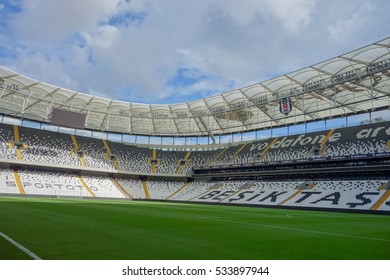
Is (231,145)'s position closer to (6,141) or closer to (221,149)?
(221,149)

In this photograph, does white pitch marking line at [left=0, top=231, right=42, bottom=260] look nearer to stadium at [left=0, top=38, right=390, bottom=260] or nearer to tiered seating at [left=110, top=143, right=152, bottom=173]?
stadium at [left=0, top=38, right=390, bottom=260]

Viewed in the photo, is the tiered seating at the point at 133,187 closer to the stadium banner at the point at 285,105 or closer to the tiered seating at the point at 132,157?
the tiered seating at the point at 132,157

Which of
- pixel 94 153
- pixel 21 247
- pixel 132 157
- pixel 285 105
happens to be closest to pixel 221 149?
pixel 132 157

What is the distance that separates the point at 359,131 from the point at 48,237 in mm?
49327

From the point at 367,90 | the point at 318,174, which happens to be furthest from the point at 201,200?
the point at 367,90

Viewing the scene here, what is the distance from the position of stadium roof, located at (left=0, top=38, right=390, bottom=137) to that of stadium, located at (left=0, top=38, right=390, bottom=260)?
0.19 m

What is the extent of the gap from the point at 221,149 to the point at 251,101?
1909 centimetres

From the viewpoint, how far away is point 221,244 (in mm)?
9070

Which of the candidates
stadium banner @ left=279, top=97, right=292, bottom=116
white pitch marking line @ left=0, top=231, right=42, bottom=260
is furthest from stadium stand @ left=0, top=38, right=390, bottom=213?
white pitch marking line @ left=0, top=231, right=42, bottom=260

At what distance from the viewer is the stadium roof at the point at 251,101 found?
37906 millimetres

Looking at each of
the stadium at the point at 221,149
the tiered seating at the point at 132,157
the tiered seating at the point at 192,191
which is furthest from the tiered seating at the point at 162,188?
the tiered seating at the point at 132,157

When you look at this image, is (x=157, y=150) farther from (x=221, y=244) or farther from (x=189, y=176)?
(x=221, y=244)

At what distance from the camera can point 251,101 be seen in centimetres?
4909

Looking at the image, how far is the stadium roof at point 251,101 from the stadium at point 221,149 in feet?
0.61
